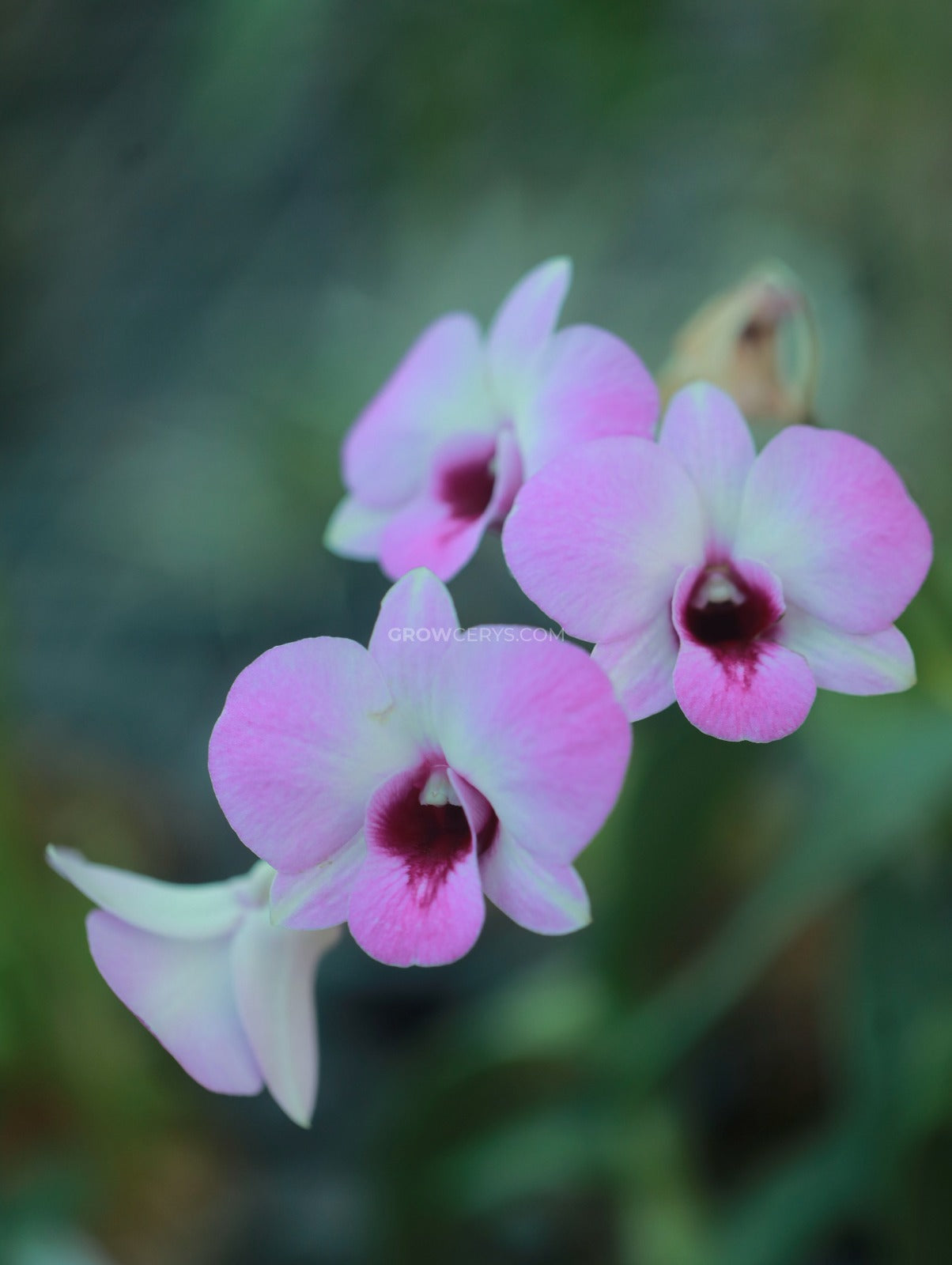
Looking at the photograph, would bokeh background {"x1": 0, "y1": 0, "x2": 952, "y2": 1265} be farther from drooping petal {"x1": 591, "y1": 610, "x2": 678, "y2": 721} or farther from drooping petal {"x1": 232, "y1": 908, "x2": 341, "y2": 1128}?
drooping petal {"x1": 232, "y1": 908, "x2": 341, "y2": 1128}

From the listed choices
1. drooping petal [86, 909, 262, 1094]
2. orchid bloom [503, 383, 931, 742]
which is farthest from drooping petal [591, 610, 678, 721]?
drooping petal [86, 909, 262, 1094]

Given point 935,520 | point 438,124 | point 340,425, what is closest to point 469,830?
point 935,520

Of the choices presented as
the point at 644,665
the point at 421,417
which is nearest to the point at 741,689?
the point at 644,665

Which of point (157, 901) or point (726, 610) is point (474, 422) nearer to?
point (726, 610)

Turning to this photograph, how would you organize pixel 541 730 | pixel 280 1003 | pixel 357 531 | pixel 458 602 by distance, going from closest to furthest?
1. pixel 541 730
2. pixel 280 1003
3. pixel 357 531
4. pixel 458 602

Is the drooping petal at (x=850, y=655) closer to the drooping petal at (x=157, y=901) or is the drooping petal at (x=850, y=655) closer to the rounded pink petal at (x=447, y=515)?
the rounded pink petal at (x=447, y=515)

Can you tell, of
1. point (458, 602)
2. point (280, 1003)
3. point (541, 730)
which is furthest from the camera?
point (458, 602)

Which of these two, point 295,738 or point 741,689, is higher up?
point 741,689
